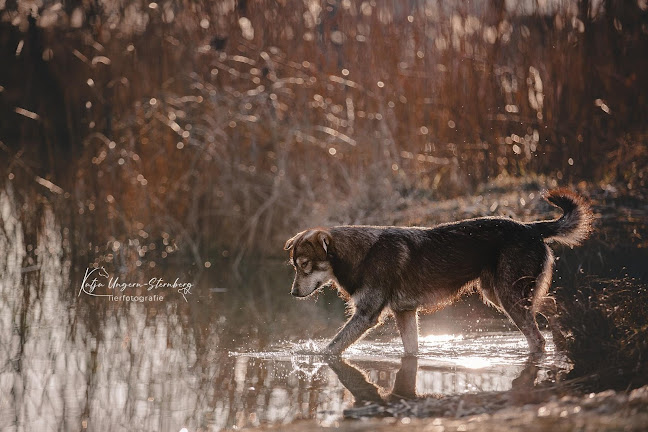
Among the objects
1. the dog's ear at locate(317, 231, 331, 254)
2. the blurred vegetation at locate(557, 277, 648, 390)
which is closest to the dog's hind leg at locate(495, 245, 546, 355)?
the blurred vegetation at locate(557, 277, 648, 390)

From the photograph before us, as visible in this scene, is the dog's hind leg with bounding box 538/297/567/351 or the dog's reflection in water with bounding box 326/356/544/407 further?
the dog's hind leg with bounding box 538/297/567/351

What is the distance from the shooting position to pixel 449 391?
19.4 ft

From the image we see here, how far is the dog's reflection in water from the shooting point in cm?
569

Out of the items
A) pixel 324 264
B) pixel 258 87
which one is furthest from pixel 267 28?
pixel 324 264

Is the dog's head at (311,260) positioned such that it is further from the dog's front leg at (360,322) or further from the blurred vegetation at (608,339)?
the blurred vegetation at (608,339)

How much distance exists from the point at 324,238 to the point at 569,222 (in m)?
1.83

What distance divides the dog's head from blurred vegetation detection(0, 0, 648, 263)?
4.38 m

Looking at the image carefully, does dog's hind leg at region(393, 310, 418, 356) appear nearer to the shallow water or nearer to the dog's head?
the shallow water

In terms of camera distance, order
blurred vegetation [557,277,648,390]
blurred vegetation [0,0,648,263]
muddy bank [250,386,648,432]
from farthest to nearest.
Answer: blurred vegetation [0,0,648,263] → blurred vegetation [557,277,648,390] → muddy bank [250,386,648,432]

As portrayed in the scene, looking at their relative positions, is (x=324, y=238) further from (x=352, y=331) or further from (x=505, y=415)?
(x=505, y=415)

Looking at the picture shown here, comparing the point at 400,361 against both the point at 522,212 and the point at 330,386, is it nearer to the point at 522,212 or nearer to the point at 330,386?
the point at 330,386

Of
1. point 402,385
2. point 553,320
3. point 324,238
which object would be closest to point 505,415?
point 402,385

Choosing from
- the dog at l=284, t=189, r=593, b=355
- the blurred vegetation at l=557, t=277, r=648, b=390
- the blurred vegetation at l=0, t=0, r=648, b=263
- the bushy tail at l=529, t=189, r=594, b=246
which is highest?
the blurred vegetation at l=0, t=0, r=648, b=263

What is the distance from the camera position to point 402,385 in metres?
6.25
